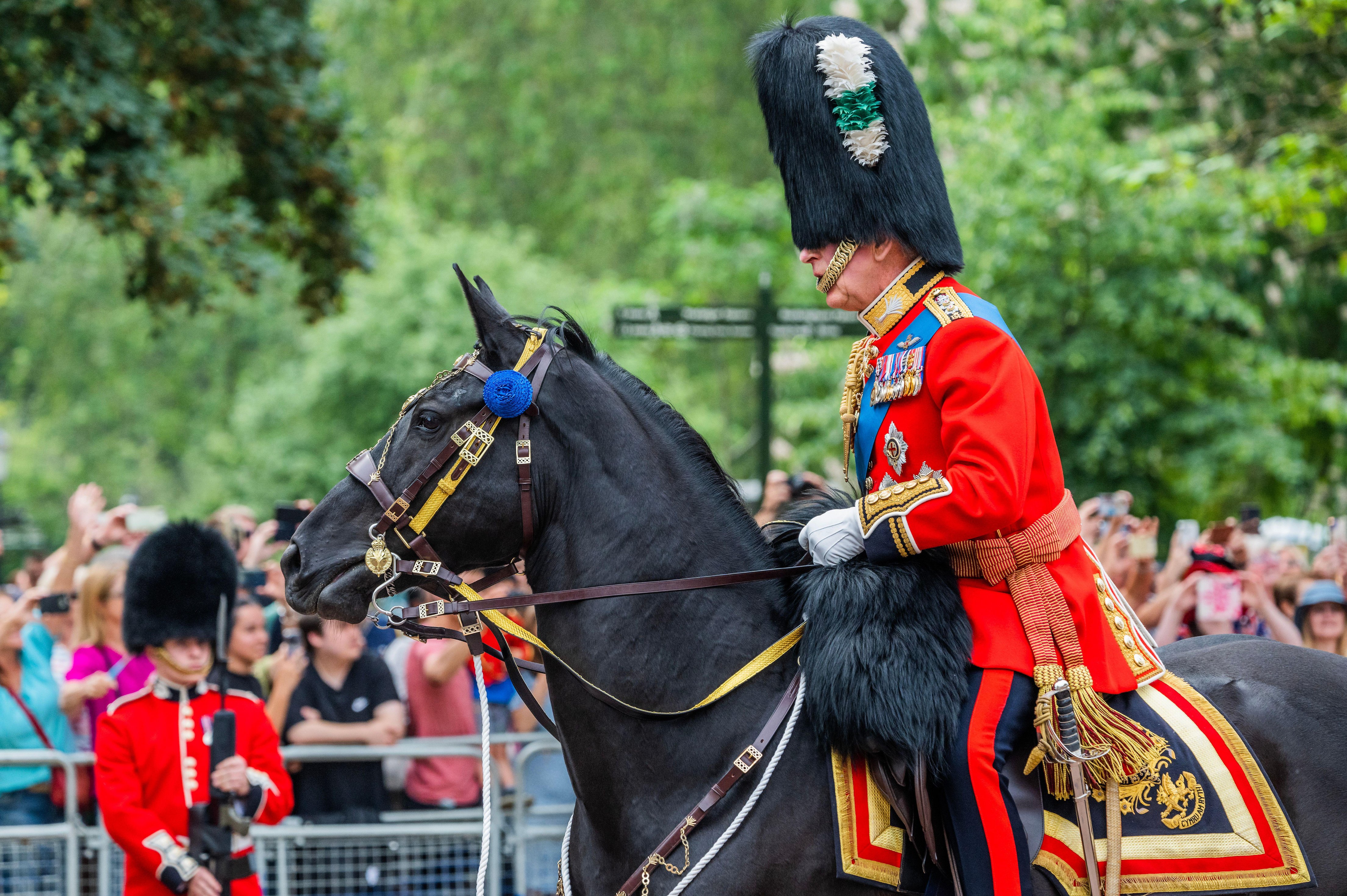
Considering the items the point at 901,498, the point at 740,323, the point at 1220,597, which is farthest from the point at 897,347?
the point at 740,323

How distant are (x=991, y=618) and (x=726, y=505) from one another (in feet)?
2.48

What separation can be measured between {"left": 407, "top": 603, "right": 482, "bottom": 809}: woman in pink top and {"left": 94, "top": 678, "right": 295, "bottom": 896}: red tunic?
1.39 m

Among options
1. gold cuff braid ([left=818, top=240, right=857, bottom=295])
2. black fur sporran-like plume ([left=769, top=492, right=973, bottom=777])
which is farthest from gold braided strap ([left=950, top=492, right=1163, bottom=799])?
gold cuff braid ([left=818, top=240, right=857, bottom=295])

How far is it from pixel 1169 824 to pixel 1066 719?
1.56 feet

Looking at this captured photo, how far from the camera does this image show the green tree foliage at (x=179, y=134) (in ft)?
30.5

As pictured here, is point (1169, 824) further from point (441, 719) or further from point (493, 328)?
point (441, 719)

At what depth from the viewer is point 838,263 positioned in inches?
137

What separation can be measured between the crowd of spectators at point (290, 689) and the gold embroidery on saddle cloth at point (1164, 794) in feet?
11.0

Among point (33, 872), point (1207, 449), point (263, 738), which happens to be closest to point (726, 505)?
point (263, 738)

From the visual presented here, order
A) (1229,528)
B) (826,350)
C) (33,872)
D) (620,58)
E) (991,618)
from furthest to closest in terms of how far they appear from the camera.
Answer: (620,58) → (826,350) → (1229,528) → (33,872) → (991,618)

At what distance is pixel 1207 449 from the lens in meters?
12.9

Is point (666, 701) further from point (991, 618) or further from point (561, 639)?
point (991, 618)

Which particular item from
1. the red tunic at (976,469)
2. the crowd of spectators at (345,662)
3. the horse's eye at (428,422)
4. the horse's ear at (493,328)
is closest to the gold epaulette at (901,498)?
the red tunic at (976,469)

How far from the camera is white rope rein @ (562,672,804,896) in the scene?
3139 millimetres
